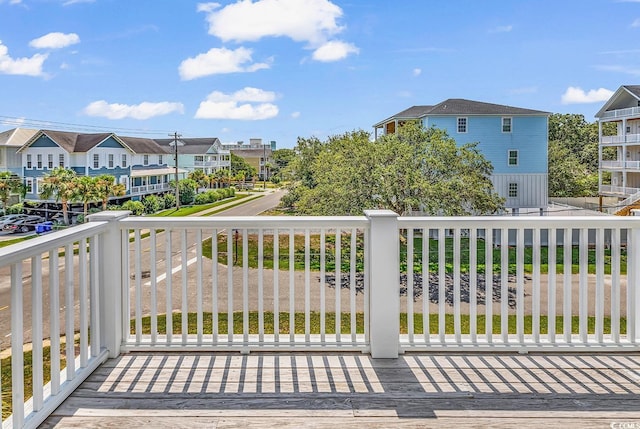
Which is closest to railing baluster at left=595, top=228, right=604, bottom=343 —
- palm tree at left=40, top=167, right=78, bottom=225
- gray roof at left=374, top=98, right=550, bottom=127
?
palm tree at left=40, top=167, right=78, bottom=225

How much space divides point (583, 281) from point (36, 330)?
2.37 meters

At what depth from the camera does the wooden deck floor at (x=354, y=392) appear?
172cm

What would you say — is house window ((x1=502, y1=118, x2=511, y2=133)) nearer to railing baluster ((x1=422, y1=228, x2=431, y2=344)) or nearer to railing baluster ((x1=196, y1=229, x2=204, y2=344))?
railing baluster ((x1=422, y1=228, x2=431, y2=344))

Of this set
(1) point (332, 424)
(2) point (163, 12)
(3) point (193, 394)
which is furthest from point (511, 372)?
(2) point (163, 12)

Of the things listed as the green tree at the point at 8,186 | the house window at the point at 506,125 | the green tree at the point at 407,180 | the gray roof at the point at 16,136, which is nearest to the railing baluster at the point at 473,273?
the green tree at the point at 8,186

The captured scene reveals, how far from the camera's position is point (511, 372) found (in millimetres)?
2135

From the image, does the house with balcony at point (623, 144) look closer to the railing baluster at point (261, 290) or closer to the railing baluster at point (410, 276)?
the railing baluster at point (410, 276)

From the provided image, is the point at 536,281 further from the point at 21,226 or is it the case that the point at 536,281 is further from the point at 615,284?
the point at 21,226

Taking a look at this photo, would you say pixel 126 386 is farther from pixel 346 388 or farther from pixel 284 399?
pixel 346 388

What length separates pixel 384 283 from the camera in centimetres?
226

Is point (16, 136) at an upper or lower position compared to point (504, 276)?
upper

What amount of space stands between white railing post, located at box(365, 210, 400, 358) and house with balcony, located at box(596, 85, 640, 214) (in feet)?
59.6

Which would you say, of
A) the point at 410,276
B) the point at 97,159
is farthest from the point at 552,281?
the point at 97,159

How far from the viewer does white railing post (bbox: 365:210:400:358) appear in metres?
2.23
